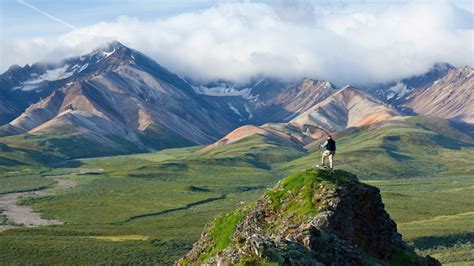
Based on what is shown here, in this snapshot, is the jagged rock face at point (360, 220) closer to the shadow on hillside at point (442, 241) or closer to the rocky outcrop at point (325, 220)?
the rocky outcrop at point (325, 220)

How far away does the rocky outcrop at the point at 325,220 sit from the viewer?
4269 cm

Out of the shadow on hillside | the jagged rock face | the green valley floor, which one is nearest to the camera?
the jagged rock face

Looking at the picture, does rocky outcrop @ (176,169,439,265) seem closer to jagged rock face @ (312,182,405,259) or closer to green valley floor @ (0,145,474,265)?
jagged rock face @ (312,182,405,259)

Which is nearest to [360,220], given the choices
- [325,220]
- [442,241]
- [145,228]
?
[325,220]

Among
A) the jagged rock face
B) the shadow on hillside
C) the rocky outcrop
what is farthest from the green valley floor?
the jagged rock face

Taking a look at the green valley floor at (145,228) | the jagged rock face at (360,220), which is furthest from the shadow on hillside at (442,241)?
the jagged rock face at (360,220)

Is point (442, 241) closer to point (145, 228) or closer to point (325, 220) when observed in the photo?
point (145, 228)

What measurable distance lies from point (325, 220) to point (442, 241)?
81.0 m

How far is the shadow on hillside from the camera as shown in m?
113

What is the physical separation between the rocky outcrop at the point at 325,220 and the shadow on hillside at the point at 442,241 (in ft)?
212

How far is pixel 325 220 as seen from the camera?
140ft

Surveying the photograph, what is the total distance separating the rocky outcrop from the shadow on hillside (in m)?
64.5

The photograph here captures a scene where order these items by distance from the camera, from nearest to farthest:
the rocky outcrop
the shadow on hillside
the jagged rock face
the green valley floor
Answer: the rocky outcrop → the jagged rock face → the green valley floor → the shadow on hillside

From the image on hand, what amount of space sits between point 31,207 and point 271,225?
14436cm
